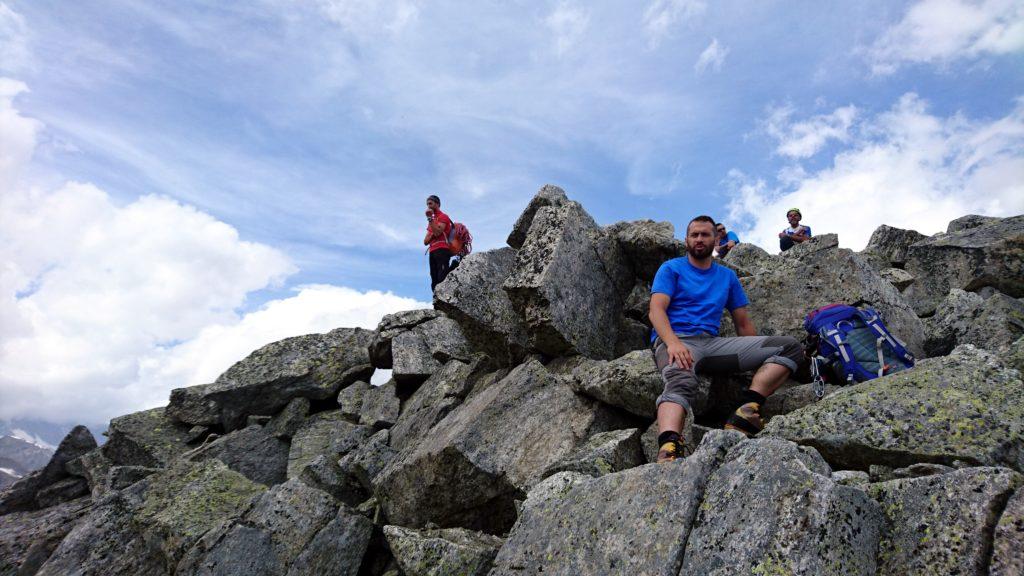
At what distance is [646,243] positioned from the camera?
45.0 feet

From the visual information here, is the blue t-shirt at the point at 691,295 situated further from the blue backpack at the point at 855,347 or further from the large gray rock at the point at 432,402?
the large gray rock at the point at 432,402

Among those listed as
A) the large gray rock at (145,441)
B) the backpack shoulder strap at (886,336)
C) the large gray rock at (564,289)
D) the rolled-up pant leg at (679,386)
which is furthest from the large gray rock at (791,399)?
the large gray rock at (145,441)

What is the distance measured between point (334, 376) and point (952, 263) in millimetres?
19212

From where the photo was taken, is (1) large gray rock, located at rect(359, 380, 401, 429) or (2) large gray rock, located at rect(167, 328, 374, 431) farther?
(2) large gray rock, located at rect(167, 328, 374, 431)

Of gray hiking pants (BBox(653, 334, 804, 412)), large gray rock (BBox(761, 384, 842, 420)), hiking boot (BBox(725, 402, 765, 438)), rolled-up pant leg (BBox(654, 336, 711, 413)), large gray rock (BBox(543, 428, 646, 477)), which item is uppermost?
gray hiking pants (BBox(653, 334, 804, 412))

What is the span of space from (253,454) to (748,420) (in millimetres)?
14274

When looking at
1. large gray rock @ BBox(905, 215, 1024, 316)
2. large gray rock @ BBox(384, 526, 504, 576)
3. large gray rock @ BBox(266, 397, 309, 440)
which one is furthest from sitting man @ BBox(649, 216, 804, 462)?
large gray rock @ BBox(266, 397, 309, 440)

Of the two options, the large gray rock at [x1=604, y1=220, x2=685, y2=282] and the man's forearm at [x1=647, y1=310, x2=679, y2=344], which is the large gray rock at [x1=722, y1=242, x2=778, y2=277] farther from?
the man's forearm at [x1=647, y1=310, x2=679, y2=344]

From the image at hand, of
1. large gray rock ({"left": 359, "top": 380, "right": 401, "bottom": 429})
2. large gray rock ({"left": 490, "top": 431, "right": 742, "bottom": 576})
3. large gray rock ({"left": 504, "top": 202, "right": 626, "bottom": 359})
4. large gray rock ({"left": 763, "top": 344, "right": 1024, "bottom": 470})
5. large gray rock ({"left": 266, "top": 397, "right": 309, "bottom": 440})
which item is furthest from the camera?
large gray rock ({"left": 266, "top": 397, "right": 309, "bottom": 440})

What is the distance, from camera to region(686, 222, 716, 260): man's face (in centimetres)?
953

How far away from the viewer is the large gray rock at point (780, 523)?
14.7 ft

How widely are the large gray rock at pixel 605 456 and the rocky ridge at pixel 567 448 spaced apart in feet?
0.15

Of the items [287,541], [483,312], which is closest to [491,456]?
[287,541]

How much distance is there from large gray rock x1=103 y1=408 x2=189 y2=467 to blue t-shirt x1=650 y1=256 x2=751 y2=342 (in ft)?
55.7
